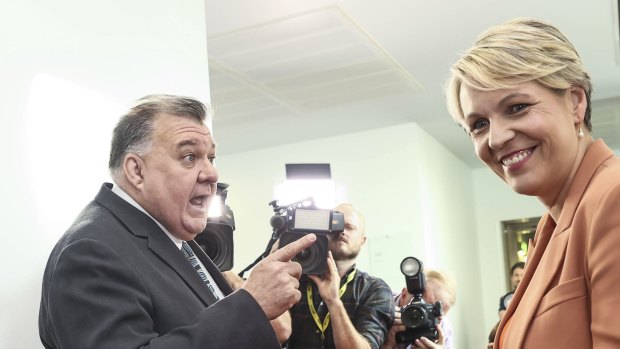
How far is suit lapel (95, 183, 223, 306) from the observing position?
155cm

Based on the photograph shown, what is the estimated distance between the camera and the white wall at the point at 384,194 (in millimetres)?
5984

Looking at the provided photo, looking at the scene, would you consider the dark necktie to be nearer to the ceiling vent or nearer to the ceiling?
the ceiling

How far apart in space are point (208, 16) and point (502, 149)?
2633 mm

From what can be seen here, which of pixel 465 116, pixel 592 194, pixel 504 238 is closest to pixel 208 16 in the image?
pixel 465 116

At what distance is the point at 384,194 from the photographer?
6105 mm

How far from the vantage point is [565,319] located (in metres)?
1.10

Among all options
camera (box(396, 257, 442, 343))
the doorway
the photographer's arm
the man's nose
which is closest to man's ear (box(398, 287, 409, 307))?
camera (box(396, 257, 442, 343))

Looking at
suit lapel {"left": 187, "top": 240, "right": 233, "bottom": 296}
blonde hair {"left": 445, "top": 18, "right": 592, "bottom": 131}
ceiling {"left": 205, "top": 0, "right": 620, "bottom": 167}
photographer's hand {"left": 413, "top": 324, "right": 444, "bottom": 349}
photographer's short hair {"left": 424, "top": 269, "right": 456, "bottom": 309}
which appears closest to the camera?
blonde hair {"left": 445, "top": 18, "right": 592, "bottom": 131}

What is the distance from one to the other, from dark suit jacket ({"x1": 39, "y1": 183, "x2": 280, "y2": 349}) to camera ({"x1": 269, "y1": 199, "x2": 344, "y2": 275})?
3.22 ft

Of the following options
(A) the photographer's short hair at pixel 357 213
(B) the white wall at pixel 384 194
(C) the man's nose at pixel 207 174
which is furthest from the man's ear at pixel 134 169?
(B) the white wall at pixel 384 194

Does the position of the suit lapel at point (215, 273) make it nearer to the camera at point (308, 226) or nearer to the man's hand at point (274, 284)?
the man's hand at point (274, 284)

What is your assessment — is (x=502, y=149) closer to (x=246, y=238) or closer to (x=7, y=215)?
(x=7, y=215)

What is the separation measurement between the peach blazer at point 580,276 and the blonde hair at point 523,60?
0.13 meters

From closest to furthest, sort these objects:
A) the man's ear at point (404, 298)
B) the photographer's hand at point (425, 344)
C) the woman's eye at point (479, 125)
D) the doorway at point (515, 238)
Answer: the woman's eye at point (479, 125), the photographer's hand at point (425, 344), the man's ear at point (404, 298), the doorway at point (515, 238)
